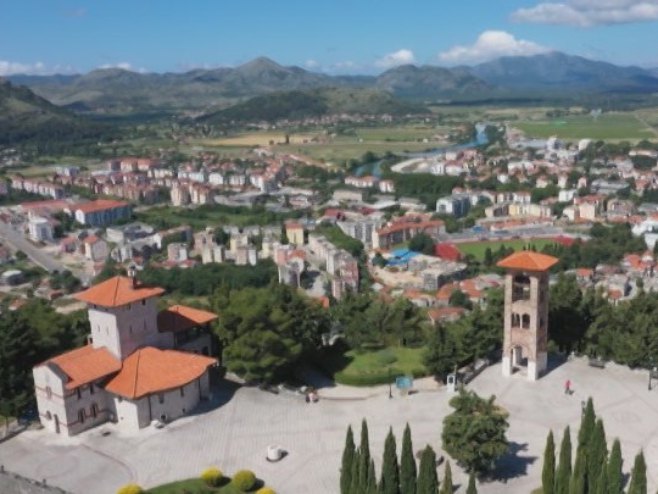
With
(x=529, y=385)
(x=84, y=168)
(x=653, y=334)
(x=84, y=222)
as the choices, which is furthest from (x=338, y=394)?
(x=84, y=168)

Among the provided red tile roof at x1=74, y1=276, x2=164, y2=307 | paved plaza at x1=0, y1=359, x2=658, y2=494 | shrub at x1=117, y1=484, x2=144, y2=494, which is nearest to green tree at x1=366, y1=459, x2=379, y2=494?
paved plaza at x1=0, y1=359, x2=658, y2=494

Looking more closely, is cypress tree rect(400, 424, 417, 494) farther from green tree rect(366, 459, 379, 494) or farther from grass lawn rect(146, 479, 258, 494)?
grass lawn rect(146, 479, 258, 494)

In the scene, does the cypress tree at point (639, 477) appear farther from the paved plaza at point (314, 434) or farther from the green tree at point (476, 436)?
the green tree at point (476, 436)

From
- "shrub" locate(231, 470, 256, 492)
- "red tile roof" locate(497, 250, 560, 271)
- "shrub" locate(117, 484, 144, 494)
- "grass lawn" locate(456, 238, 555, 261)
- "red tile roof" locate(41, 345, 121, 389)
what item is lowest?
"grass lawn" locate(456, 238, 555, 261)

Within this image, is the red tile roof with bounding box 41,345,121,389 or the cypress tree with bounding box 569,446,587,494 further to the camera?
the red tile roof with bounding box 41,345,121,389

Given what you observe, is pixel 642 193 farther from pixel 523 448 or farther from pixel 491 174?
pixel 523 448

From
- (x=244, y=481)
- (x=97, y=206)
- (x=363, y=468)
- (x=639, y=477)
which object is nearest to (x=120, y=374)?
(x=244, y=481)
